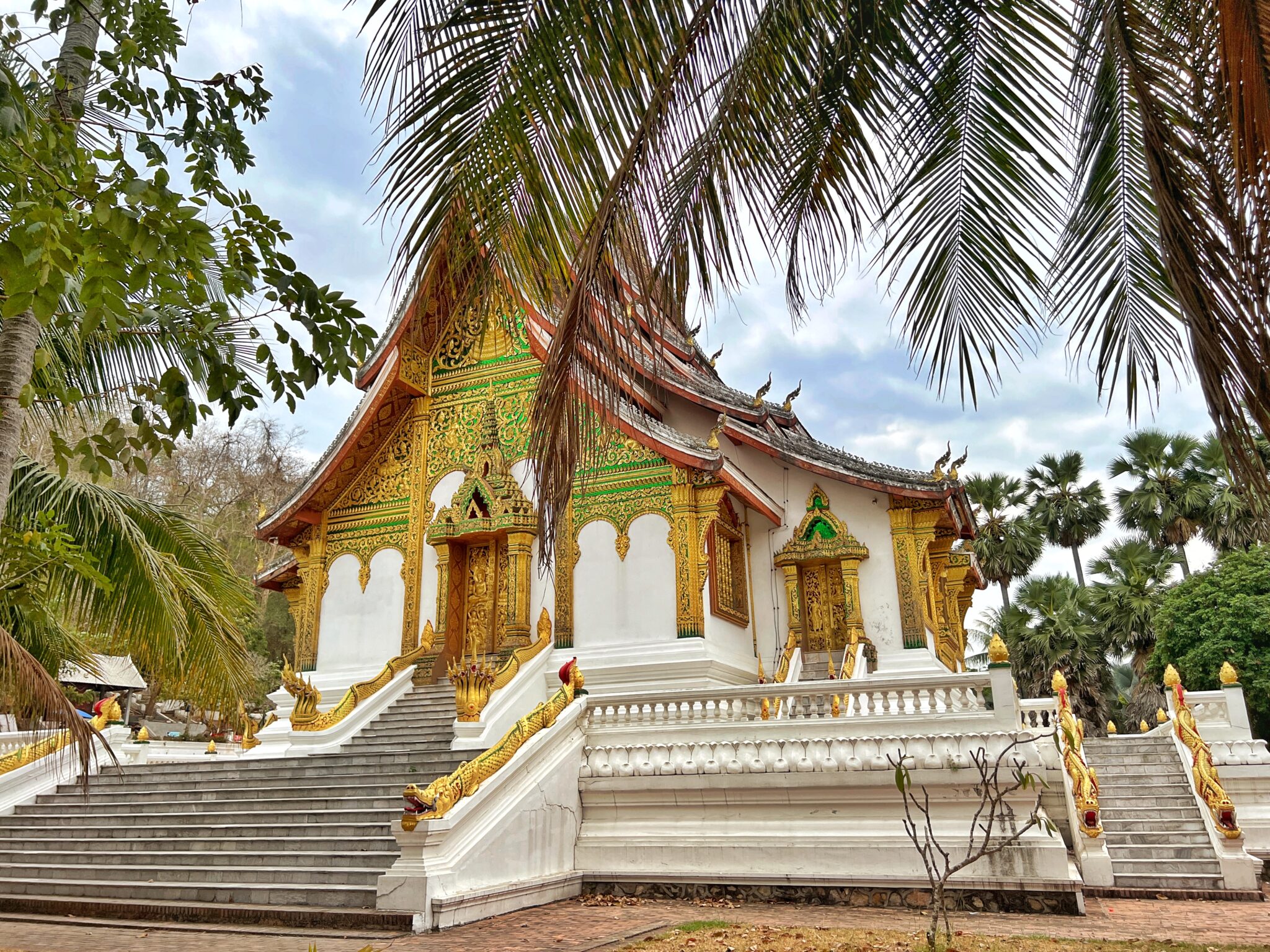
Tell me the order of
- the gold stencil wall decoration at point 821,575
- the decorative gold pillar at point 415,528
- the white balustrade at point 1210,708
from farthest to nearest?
the decorative gold pillar at point 415,528, the gold stencil wall decoration at point 821,575, the white balustrade at point 1210,708

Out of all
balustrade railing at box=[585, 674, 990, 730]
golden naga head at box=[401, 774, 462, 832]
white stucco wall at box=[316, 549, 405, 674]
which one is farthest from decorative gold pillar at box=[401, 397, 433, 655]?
golden naga head at box=[401, 774, 462, 832]

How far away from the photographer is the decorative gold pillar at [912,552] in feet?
39.8

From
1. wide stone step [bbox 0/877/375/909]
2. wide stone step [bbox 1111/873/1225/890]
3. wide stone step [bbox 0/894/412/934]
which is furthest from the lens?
wide stone step [bbox 1111/873/1225/890]

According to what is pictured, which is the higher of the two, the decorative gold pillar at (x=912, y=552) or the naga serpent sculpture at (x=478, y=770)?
the decorative gold pillar at (x=912, y=552)

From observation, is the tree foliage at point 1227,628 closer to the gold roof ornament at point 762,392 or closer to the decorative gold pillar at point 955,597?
the decorative gold pillar at point 955,597

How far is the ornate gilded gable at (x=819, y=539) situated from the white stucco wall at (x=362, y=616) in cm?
551

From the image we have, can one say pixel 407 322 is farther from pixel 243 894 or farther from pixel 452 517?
pixel 243 894

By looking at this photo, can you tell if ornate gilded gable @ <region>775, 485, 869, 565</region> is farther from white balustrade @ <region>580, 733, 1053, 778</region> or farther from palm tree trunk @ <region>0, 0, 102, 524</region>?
palm tree trunk @ <region>0, 0, 102, 524</region>

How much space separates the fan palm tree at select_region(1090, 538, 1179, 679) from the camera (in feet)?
75.6

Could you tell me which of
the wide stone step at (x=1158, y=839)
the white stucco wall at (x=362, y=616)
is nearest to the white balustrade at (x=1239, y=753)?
the wide stone step at (x=1158, y=839)

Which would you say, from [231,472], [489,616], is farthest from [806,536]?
[231,472]

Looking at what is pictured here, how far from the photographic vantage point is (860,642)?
1186cm

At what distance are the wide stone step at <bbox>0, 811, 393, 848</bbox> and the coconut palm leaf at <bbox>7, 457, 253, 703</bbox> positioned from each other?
75.4 inches

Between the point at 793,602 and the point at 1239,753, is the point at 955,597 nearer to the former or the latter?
the point at 793,602
